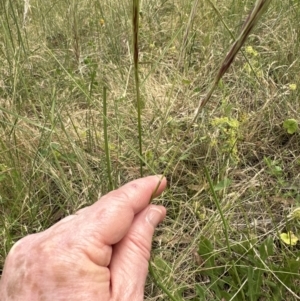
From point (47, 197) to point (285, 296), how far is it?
0.70m

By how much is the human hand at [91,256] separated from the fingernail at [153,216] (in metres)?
0.01

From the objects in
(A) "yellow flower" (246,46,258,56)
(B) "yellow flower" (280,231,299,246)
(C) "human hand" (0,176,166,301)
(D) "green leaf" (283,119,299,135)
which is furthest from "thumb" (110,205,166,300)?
(A) "yellow flower" (246,46,258,56)

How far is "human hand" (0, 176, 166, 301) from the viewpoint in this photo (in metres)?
0.62

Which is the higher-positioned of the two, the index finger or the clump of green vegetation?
the index finger

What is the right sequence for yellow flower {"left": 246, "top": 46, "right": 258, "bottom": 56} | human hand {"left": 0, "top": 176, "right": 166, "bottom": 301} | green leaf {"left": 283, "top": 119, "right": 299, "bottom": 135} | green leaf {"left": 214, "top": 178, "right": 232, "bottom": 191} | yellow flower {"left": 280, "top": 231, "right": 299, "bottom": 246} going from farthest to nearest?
yellow flower {"left": 246, "top": 46, "right": 258, "bottom": 56} < green leaf {"left": 283, "top": 119, "right": 299, "bottom": 135} < green leaf {"left": 214, "top": 178, "right": 232, "bottom": 191} < yellow flower {"left": 280, "top": 231, "right": 299, "bottom": 246} < human hand {"left": 0, "top": 176, "right": 166, "bottom": 301}

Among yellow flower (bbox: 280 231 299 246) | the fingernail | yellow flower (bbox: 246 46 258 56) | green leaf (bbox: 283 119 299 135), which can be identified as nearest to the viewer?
the fingernail

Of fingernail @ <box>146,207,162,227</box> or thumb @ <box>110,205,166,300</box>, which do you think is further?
fingernail @ <box>146,207,162,227</box>

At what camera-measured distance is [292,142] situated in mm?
1289

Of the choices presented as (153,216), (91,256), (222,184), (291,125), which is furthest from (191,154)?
(91,256)

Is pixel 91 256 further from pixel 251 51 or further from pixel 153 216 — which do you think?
pixel 251 51

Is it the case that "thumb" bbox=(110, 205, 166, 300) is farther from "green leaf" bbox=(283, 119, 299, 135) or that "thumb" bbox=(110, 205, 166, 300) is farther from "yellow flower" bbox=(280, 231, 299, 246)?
"green leaf" bbox=(283, 119, 299, 135)

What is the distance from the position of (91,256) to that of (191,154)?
68cm

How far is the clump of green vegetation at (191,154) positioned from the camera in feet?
3.14

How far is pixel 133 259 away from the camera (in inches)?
27.4
